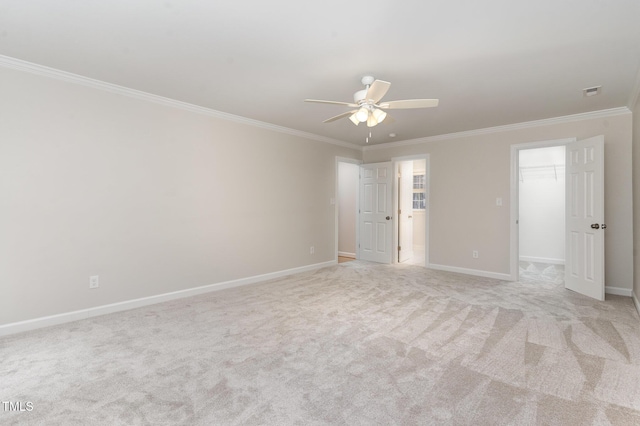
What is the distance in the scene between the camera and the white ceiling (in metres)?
2.15

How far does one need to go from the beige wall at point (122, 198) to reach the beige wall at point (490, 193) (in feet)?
9.43

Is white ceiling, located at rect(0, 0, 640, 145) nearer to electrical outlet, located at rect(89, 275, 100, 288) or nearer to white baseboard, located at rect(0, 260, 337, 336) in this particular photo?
electrical outlet, located at rect(89, 275, 100, 288)

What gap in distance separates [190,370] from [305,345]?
3.00 feet

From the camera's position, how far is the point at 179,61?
9.57ft

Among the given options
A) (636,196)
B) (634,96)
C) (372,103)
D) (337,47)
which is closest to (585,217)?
(636,196)

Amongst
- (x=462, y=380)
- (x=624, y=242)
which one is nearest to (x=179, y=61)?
(x=462, y=380)

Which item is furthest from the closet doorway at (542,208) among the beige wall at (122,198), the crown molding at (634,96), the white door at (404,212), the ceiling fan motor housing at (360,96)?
the beige wall at (122,198)

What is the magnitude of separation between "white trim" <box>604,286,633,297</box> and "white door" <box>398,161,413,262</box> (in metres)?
3.24

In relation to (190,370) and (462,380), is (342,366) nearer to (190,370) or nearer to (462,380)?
(462,380)

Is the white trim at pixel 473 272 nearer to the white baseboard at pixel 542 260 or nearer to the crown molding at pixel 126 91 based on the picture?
the white baseboard at pixel 542 260

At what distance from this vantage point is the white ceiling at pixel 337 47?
215 cm

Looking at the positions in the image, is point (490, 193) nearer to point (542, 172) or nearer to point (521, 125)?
point (521, 125)

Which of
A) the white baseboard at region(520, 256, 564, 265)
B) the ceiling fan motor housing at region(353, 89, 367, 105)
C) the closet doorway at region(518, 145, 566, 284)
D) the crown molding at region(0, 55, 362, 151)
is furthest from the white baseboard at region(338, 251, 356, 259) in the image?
the ceiling fan motor housing at region(353, 89, 367, 105)

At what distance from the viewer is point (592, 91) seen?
3.60 meters
